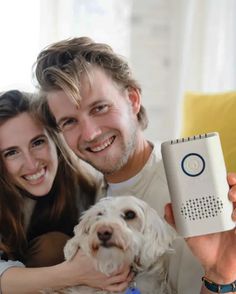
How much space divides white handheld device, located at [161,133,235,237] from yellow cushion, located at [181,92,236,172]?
531 mm

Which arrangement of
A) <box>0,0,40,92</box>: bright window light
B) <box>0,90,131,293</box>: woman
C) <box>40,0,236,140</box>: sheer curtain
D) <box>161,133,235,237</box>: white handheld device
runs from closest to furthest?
<box>161,133,235,237</box>: white handheld device, <box>0,90,131,293</box>: woman, <box>0,0,40,92</box>: bright window light, <box>40,0,236,140</box>: sheer curtain

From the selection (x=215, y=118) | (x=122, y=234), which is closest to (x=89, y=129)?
(x=122, y=234)

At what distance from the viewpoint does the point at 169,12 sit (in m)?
2.85

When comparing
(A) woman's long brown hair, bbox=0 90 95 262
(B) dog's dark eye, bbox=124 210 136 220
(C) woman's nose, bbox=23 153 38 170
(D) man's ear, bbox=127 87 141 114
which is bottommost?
(A) woman's long brown hair, bbox=0 90 95 262

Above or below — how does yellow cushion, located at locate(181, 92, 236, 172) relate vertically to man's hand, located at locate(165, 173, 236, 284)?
above

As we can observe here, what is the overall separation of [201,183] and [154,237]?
10.4 inches

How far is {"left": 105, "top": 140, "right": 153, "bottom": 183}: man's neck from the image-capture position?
142cm

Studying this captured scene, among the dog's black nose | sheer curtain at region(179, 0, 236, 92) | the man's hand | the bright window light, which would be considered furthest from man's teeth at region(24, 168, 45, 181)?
sheer curtain at region(179, 0, 236, 92)

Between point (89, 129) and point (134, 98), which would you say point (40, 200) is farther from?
point (134, 98)

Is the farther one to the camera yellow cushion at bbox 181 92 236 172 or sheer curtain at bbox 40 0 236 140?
sheer curtain at bbox 40 0 236 140

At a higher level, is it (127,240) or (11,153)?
(11,153)

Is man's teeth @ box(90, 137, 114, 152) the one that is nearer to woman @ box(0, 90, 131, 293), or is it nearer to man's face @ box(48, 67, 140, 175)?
man's face @ box(48, 67, 140, 175)

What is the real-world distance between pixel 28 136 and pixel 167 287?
624 millimetres

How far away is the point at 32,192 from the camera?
57.2 inches
